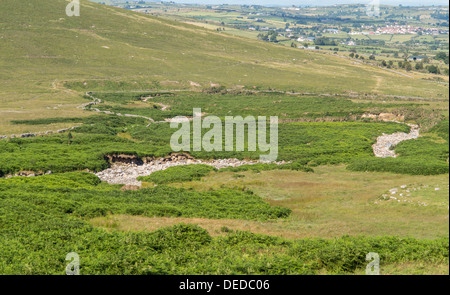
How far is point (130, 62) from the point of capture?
141250 millimetres

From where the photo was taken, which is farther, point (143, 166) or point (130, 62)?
point (130, 62)

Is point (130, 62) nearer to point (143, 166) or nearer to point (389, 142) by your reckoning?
point (143, 166)

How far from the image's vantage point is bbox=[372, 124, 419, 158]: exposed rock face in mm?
56969

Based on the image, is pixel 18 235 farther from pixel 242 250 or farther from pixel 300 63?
pixel 300 63

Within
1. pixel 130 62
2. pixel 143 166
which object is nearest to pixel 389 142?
pixel 143 166

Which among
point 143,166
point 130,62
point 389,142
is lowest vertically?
point 143,166

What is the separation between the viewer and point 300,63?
168 meters

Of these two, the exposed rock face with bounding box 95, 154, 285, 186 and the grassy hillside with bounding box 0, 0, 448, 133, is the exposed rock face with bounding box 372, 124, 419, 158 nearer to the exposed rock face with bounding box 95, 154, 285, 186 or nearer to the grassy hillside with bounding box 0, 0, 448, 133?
the exposed rock face with bounding box 95, 154, 285, 186

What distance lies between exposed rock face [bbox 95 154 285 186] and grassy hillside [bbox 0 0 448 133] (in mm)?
29164

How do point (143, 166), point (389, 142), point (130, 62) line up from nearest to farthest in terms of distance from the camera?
point (143, 166) < point (389, 142) < point (130, 62)

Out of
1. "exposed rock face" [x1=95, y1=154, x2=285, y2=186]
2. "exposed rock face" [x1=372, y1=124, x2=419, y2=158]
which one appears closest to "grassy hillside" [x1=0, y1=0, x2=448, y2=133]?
"exposed rock face" [x1=95, y1=154, x2=285, y2=186]

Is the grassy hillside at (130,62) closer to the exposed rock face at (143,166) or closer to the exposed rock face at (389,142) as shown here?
the exposed rock face at (143,166)

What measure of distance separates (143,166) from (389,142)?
33601 millimetres
